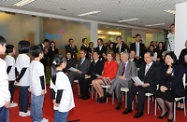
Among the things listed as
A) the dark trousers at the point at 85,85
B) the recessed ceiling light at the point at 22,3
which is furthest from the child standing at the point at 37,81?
the recessed ceiling light at the point at 22,3

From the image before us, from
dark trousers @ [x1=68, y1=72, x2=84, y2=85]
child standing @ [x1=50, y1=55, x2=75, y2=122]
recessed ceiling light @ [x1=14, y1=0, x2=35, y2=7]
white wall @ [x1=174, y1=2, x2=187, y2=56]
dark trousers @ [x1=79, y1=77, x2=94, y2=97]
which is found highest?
recessed ceiling light @ [x1=14, y1=0, x2=35, y2=7]

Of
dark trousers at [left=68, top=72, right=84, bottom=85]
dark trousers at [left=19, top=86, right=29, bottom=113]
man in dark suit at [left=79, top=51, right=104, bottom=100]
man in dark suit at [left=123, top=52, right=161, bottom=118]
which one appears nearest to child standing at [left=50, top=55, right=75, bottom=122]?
dark trousers at [left=19, top=86, right=29, bottom=113]

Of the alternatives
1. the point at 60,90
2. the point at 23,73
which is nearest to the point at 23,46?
the point at 23,73

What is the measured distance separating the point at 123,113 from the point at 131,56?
2.00 meters

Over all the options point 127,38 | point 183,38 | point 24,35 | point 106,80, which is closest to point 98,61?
point 106,80

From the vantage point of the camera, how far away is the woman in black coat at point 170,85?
13.1ft

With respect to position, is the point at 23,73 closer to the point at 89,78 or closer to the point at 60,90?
the point at 60,90

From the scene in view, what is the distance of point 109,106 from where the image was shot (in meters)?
5.00

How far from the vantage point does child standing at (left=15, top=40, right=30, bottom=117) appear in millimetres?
3779

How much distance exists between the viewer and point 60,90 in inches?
106

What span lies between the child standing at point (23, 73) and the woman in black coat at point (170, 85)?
2721 millimetres

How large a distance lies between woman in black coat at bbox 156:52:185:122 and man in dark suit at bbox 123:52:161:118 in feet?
0.56

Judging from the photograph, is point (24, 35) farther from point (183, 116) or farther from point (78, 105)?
point (183, 116)

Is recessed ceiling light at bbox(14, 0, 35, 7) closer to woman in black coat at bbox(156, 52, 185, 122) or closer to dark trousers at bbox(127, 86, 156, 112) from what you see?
dark trousers at bbox(127, 86, 156, 112)
